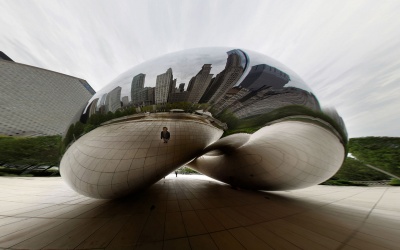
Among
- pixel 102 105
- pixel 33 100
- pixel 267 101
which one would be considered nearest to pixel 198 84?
pixel 267 101

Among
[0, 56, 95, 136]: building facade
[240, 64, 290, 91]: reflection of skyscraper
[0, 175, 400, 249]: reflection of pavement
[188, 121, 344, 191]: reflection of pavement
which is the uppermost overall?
[0, 56, 95, 136]: building facade

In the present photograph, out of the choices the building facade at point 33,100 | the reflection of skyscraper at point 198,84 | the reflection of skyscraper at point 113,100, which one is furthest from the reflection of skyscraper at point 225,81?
the building facade at point 33,100

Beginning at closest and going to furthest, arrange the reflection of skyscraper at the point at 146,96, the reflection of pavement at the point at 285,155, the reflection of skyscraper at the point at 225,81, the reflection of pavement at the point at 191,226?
the reflection of pavement at the point at 191,226 → the reflection of skyscraper at the point at 146,96 → the reflection of skyscraper at the point at 225,81 → the reflection of pavement at the point at 285,155

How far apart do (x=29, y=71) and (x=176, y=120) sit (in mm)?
51921

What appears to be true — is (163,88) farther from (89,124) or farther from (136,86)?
(89,124)

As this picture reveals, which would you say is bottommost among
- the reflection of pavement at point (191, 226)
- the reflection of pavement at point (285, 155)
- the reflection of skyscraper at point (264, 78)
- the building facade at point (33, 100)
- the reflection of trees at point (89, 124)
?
the reflection of pavement at point (191, 226)

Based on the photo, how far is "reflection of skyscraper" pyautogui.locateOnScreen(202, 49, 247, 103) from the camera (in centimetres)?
249

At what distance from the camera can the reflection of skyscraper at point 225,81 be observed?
249 cm

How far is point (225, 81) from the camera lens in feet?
8.30

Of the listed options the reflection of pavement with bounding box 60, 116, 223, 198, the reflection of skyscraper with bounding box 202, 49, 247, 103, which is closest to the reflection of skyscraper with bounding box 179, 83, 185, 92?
the reflection of skyscraper with bounding box 202, 49, 247, 103

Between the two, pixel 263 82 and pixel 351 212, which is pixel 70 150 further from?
pixel 351 212

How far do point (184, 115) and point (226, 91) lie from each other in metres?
0.85

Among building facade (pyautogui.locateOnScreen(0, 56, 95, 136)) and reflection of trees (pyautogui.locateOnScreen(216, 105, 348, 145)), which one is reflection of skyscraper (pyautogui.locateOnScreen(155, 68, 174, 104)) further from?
building facade (pyautogui.locateOnScreen(0, 56, 95, 136))

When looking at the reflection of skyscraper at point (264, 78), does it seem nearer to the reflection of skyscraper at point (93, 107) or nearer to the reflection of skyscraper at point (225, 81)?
the reflection of skyscraper at point (225, 81)
